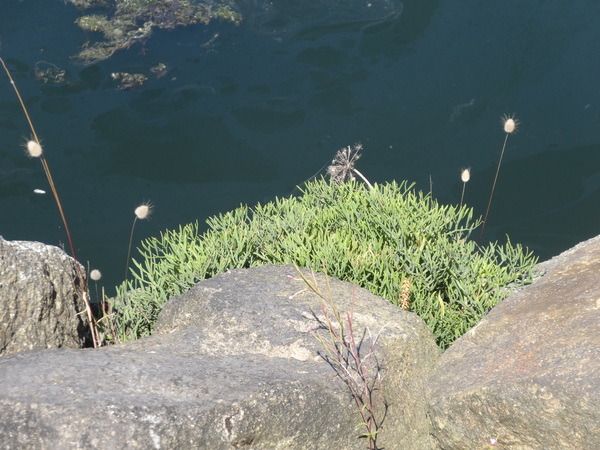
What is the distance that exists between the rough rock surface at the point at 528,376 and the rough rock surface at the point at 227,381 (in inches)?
4.7

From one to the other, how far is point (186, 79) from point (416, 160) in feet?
5.86

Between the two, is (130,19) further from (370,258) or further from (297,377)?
(297,377)

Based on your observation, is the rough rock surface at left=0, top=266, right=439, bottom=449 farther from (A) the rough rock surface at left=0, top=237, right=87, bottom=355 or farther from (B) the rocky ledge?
(A) the rough rock surface at left=0, top=237, right=87, bottom=355

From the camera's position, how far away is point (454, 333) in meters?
3.26

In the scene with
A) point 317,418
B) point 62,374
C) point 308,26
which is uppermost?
point 308,26

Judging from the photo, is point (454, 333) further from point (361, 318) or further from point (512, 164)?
point (512, 164)

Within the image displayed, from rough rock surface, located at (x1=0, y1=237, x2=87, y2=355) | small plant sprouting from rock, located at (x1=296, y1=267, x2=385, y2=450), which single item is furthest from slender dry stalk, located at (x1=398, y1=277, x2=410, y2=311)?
rough rock surface, located at (x1=0, y1=237, x2=87, y2=355)

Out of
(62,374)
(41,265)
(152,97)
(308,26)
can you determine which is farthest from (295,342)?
(308,26)

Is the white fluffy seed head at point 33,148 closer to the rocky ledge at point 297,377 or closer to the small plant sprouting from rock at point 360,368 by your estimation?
the rocky ledge at point 297,377

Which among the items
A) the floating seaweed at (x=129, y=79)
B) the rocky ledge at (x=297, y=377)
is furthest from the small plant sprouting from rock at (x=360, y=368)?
the floating seaweed at (x=129, y=79)

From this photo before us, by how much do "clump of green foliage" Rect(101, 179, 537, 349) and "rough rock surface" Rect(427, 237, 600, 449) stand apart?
Answer: 256 millimetres

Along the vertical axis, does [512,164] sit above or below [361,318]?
above

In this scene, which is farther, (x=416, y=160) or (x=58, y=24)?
(x=58, y=24)

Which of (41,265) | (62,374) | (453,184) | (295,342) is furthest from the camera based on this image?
(453,184)
